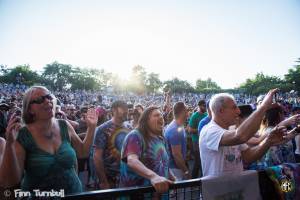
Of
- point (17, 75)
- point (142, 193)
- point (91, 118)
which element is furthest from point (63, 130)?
point (17, 75)

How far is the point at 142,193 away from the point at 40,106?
115cm

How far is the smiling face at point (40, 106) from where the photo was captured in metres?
2.30

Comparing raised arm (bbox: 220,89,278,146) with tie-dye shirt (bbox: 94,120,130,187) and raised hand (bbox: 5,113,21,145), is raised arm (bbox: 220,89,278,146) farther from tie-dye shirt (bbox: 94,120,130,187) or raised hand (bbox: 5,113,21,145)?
tie-dye shirt (bbox: 94,120,130,187)

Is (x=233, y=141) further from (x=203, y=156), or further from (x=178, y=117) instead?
(x=178, y=117)

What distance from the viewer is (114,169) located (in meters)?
3.83

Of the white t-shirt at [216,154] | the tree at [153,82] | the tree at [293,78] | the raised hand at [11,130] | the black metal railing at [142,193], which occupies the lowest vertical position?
the black metal railing at [142,193]

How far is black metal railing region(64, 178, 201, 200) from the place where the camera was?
170 centimetres

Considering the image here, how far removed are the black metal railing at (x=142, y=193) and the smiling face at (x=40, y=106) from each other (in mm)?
891

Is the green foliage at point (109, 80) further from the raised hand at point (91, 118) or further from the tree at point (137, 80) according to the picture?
the raised hand at point (91, 118)

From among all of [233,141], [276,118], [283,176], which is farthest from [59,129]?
[276,118]

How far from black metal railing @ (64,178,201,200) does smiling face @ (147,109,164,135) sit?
720 millimetres

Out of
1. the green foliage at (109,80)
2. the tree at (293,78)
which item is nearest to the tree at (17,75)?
the green foliage at (109,80)

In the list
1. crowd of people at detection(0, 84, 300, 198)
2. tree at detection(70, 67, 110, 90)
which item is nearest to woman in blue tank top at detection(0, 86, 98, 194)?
crowd of people at detection(0, 84, 300, 198)

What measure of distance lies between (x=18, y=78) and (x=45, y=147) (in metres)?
80.7
